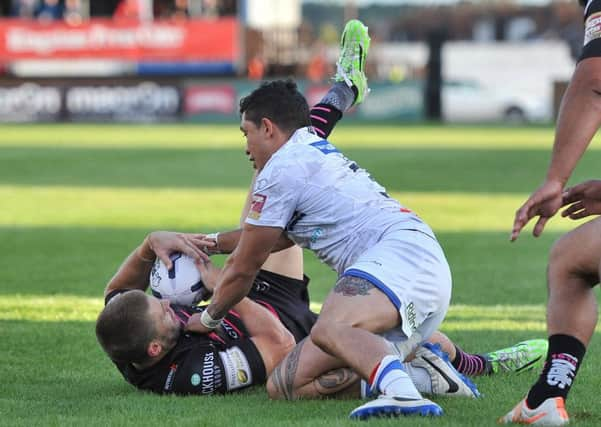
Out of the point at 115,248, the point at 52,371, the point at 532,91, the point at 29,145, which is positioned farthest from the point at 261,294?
the point at 532,91

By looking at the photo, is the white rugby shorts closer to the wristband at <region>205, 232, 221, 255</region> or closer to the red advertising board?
the wristband at <region>205, 232, 221, 255</region>

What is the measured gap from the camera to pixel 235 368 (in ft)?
19.9

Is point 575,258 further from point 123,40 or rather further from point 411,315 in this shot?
point 123,40

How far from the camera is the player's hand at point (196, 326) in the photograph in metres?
6.06

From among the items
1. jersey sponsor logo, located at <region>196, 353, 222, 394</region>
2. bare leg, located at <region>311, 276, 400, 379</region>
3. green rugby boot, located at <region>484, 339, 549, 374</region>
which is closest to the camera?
bare leg, located at <region>311, 276, 400, 379</region>

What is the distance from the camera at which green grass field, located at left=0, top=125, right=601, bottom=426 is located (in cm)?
569

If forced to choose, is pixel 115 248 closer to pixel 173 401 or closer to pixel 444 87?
pixel 173 401

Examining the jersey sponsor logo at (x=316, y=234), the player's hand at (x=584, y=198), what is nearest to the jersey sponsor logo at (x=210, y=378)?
the jersey sponsor logo at (x=316, y=234)

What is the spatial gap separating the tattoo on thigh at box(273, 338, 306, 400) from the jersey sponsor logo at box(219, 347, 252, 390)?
0.25 metres

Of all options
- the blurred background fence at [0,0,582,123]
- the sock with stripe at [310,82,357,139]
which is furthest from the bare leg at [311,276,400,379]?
the blurred background fence at [0,0,582,123]

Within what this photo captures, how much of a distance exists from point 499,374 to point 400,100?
111ft

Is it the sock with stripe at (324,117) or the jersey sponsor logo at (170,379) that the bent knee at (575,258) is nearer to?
the jersey sponsor logo at (170,379)

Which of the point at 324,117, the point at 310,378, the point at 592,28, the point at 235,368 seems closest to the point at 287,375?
the point at 310,378

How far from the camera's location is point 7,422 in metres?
5.33
